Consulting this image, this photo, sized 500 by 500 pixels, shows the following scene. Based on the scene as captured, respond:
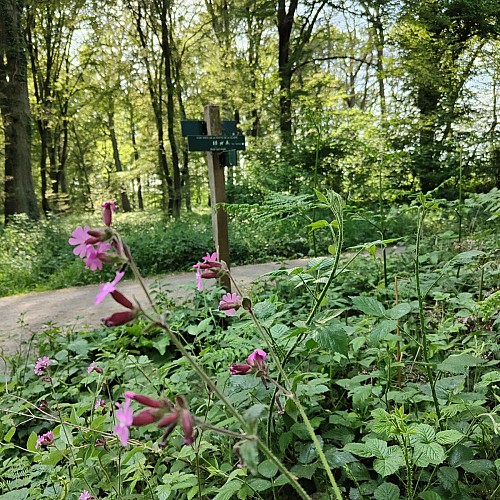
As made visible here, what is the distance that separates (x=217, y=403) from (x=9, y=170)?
11.2 meters

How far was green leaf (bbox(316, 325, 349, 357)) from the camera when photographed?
3.55 ft

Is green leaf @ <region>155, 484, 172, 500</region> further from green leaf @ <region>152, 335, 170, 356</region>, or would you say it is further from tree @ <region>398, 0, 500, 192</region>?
tree @ <region>398, 0, 500, 192</region>

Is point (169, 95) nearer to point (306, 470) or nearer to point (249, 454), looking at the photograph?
point (306, 470)

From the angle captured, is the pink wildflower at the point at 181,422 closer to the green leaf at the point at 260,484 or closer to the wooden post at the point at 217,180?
the green leaf at the point at 260,484

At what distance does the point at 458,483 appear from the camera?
131 cm

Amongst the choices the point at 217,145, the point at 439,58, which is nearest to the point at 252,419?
the point at 217,145

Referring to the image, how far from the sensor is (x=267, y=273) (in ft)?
5.01

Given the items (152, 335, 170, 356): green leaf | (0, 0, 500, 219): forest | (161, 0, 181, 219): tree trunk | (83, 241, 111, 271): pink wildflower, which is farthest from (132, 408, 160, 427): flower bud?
(161, 0, 181, 219): tree trunk

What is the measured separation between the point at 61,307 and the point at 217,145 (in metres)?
3.31

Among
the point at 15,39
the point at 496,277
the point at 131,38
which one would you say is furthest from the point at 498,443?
the point at 131,38

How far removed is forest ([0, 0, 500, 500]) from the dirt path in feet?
0.29

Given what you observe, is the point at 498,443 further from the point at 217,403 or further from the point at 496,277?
the point at 496,277

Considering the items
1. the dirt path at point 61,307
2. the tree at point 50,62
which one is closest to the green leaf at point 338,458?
the dirt path at point 61,307

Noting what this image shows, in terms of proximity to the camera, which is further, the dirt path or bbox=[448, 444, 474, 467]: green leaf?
the dirt path
